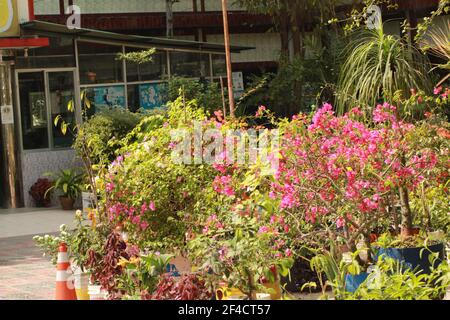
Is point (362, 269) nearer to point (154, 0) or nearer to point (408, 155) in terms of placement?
point (408, 155)

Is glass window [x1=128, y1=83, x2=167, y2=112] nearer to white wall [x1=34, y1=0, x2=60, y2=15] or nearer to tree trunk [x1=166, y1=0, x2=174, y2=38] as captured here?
tree trunk [x1=166, y1=0, x2=174, y2=38]

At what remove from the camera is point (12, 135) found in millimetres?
18016

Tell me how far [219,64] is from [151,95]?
6.91 ft

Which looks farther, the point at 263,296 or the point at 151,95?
the point at 151,95

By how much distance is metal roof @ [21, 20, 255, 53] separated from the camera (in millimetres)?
17403

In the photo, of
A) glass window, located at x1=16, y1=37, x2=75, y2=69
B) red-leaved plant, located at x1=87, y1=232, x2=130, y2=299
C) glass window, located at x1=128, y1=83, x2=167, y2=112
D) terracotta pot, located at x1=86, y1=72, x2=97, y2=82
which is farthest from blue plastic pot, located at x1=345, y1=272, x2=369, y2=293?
glass window, located at x1=128, y1=83, x2=167, y2=112

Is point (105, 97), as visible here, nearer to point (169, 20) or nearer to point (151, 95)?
point (151, 95)

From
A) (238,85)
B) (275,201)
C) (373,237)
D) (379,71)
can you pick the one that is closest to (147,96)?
(238,85)

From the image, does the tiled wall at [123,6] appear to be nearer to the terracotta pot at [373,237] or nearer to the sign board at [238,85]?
the sign board at [238,85]

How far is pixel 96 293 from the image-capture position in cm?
873

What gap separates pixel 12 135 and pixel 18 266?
703cm

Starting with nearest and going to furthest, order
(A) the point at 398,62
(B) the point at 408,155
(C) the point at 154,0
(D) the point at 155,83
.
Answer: (B) the point at 408,155, (A) the point at 398,62, (D) the point at 155,83, (C) the point at 154,0

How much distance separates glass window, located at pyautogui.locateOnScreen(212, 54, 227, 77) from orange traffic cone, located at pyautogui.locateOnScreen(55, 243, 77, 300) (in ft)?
43.4
